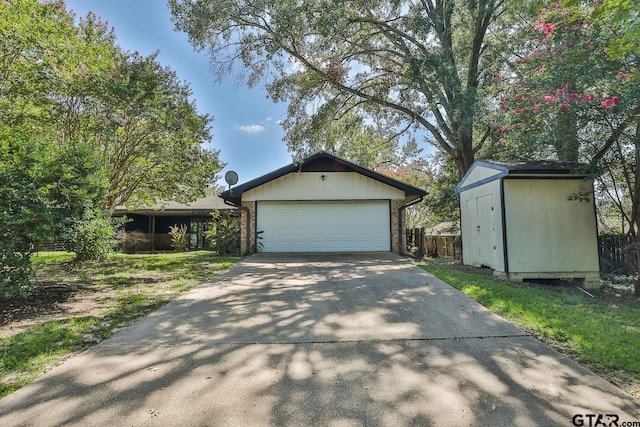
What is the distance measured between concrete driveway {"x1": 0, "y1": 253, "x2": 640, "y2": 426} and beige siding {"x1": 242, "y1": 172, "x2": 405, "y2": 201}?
7.89 meters

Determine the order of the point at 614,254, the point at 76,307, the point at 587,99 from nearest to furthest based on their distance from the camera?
1. the point at 76,307
2. the point at 587,99
3. the point at 614,254

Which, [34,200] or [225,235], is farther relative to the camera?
[225,235]

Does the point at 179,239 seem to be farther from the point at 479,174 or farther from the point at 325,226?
the point at 479,174

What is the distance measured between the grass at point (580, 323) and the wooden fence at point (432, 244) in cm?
727

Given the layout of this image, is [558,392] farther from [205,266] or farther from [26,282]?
[205,266]

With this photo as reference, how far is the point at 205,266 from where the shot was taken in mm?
9344

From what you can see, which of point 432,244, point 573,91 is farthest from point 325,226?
point 573,91

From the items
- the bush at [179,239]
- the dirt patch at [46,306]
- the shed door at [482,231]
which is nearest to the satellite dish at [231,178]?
the bush at [179,239]

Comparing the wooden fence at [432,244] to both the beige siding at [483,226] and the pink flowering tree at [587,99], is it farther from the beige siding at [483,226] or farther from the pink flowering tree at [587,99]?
the pink flowering tree at [587,99]

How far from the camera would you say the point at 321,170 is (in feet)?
41.8

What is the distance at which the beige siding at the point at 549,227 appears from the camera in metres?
7.40

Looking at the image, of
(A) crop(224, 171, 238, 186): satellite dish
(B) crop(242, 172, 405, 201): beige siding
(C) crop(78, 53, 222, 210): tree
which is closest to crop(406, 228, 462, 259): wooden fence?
(B) crop(242, 172, 405, 201): beige siding

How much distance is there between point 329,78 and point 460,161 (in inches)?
239

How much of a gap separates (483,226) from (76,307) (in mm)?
8676
